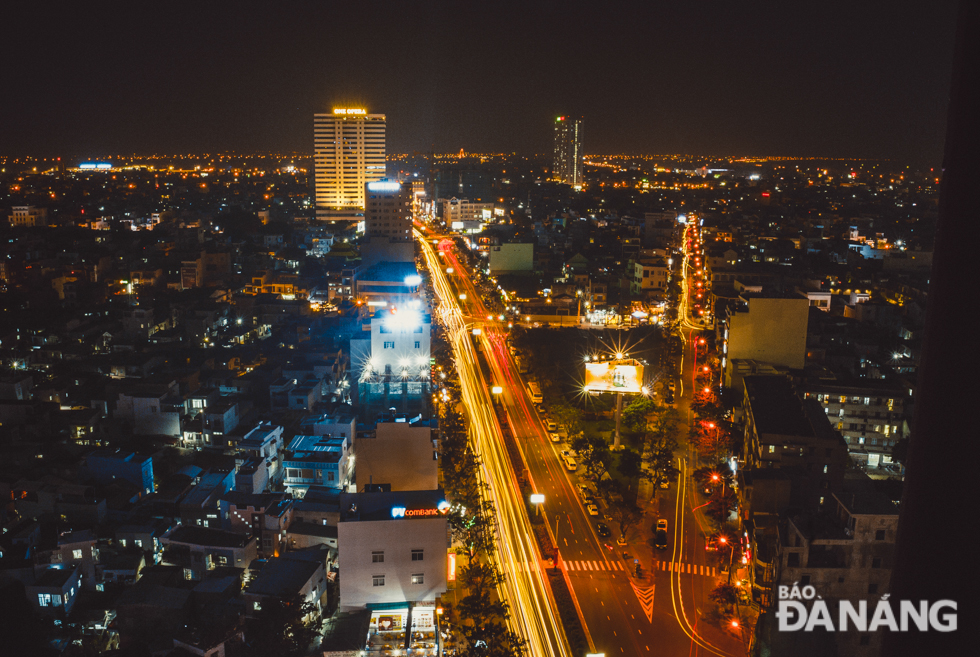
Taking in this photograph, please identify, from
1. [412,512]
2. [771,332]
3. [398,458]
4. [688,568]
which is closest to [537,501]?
[398,458]

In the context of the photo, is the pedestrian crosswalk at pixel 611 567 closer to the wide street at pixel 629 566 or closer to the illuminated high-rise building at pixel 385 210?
the wide street at pixel 629 566

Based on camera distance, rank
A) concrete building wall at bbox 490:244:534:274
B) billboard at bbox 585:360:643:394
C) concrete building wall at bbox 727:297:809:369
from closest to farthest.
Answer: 1. billboard at bbox 585:360:643:394
2. concrete building wall at bbox 727:297:809:369
3. concrete building wall at bbox 490:244:534:274

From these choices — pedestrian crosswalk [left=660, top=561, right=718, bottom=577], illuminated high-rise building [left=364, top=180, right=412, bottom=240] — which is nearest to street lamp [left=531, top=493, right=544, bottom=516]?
pedestrian crosswalk [left=660, top=561, right=718, bottom=577]

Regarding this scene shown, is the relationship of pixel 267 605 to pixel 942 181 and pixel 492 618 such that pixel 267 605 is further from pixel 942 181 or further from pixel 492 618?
pixel 942 181

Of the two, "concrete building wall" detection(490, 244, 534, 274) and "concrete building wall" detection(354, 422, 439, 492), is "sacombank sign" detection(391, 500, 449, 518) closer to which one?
"concrete building wall" detection(354, 422, 439, 492)

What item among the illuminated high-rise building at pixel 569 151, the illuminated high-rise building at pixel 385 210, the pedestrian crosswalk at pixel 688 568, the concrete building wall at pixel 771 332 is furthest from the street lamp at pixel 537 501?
the illuminated high-rise building at pixel 569 151

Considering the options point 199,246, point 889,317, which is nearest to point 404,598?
point 889,317

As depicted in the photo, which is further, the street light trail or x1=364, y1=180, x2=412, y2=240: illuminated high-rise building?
x1=364, y1=180, x2=412, y2=240: illuminated high-rise building
